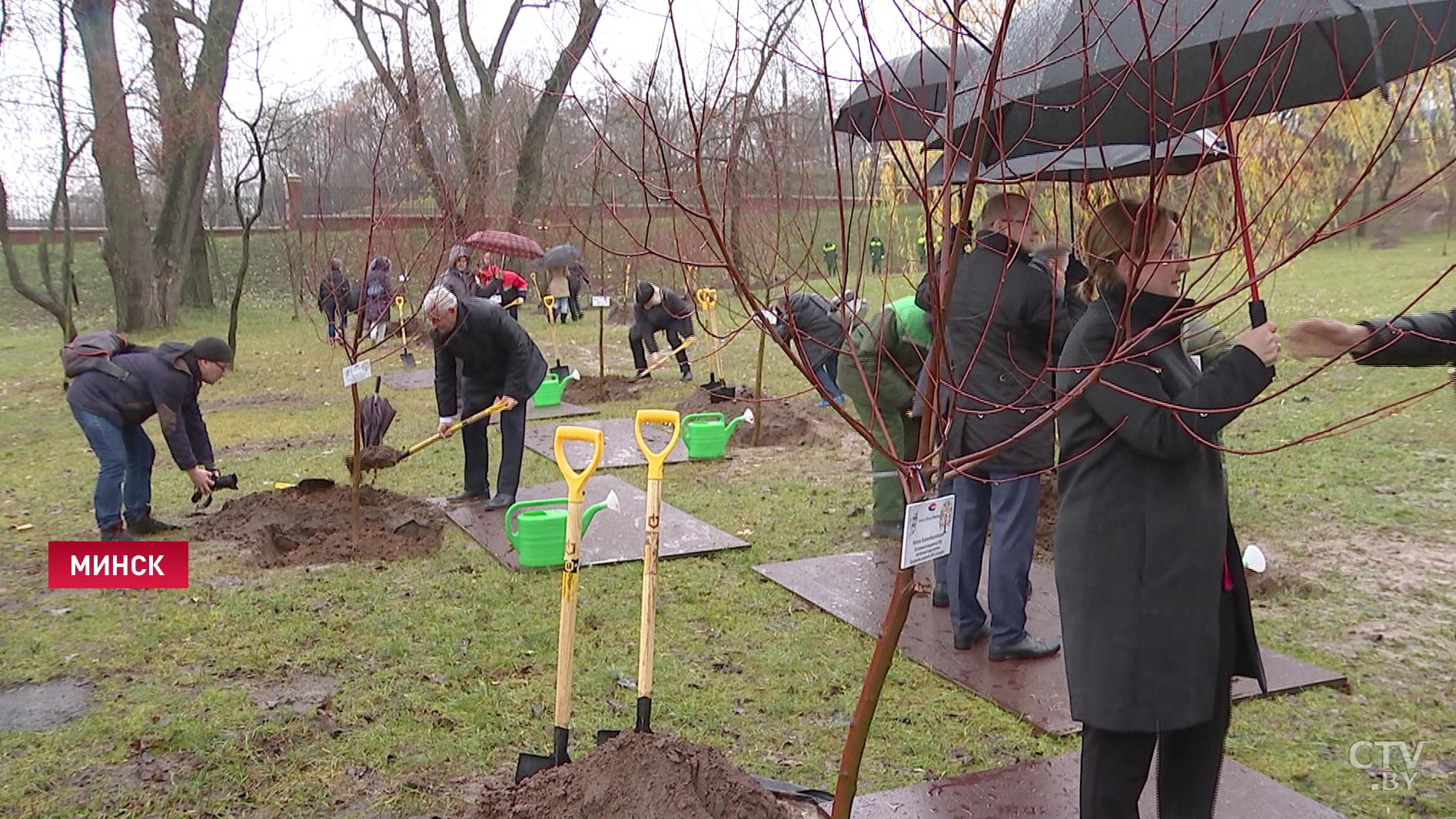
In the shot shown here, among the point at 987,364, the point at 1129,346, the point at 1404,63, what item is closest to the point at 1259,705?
the point at 987,364

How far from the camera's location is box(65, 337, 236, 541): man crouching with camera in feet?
21.2

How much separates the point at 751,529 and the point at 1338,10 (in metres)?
4.35

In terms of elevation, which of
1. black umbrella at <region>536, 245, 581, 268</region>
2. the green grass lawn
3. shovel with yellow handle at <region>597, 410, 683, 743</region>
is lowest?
the green grass lawn

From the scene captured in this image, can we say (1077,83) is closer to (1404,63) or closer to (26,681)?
(1404,63)

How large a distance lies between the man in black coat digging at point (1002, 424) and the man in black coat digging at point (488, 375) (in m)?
3.48

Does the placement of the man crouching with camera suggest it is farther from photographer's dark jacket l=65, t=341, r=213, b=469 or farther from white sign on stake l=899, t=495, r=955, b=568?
white sign on stake l=899, t=495, r=955, b=568

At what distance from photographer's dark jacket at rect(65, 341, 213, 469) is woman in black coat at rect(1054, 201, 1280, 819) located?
5.49m

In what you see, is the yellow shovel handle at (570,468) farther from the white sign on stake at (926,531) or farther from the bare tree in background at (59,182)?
the bare tree in background at (59,182)

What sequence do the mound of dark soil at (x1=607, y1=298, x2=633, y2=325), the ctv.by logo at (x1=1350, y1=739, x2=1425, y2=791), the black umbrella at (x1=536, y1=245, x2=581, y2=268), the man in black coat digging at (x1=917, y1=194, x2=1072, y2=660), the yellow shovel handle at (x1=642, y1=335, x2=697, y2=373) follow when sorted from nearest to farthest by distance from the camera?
the ctv.by logo at (x1=1350, y1=739, x2=1425, y2=791) → the man in black coat digging at (x1=917, y1=194, x2=1072, y2=660) → the yellow shovel handle at (x1=642, y1=335, x2=697, y2=373) → the black umbrella at (x1=536, y1=245, x2=581, y2=268) → the mound of dark soil at (x1=607, y1=298, x2=633, y2=325)

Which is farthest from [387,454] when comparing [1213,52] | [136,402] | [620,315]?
[620,315]

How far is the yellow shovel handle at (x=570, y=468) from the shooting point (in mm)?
3105

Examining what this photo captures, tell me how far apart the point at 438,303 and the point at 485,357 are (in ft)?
2.27

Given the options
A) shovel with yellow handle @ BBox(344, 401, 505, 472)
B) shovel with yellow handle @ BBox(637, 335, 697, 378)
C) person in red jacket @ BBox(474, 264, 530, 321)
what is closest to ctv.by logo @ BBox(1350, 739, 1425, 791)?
shovel with yellow handle @ BBox(344, 401, 505, 472)

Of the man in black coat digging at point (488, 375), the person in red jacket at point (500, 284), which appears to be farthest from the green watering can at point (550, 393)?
the man in black coat digging at point (488, 375)
